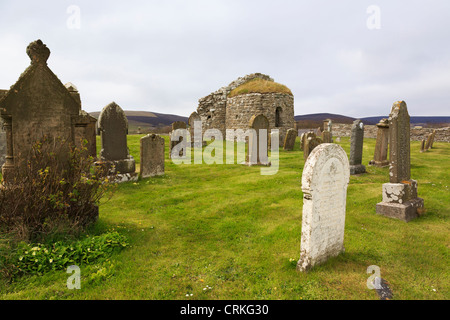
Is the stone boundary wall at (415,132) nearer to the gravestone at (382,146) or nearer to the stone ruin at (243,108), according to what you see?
the stone ruin at (243,108)

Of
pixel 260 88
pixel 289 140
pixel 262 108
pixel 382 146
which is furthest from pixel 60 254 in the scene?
pixel 260 88

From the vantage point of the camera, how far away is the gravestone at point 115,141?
30.8 feet

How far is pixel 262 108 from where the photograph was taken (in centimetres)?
2483

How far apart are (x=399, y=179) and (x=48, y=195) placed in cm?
756

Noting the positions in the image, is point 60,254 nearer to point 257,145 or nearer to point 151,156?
point 151,156

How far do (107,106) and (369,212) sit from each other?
335 inches

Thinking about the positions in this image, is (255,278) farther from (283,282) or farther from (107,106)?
(107,106)

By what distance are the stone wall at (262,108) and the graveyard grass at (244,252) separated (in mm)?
16744

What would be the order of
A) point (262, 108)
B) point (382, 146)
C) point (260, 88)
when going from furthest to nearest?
point (260, 88) < point (262, 108) < point (382, 146)

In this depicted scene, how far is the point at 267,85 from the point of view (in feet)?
83.8

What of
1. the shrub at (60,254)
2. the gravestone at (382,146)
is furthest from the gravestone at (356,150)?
the shrub at (60,254)

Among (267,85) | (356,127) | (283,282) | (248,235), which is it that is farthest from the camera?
(267,85)

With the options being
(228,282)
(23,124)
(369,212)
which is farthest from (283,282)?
(23,124)
